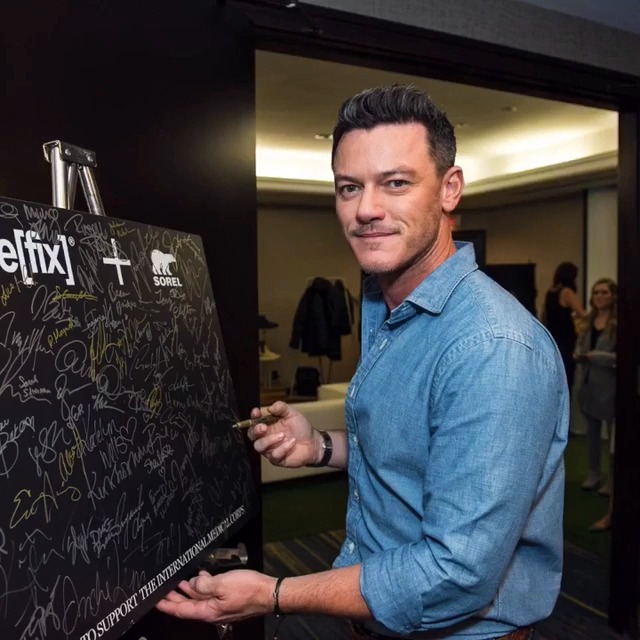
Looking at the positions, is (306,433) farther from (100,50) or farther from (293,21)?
(293,21)

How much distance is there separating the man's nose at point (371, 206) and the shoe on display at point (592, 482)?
13.3 feet

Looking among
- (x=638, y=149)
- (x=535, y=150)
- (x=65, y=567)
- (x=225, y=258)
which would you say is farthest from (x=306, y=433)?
(x=535, y=150)

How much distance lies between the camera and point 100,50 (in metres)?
1.35

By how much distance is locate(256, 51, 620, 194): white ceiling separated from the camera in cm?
355

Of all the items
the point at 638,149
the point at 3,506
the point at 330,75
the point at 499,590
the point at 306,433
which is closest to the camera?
the point at 3,506

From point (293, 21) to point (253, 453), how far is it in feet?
4.08

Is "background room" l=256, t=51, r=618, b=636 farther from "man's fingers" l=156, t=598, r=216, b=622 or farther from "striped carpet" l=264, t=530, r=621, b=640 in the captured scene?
"man's fingers" l=156, t=598, r=216, b=622

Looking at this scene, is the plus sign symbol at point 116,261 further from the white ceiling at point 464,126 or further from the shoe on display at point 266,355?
the shoe on display at point 266,355

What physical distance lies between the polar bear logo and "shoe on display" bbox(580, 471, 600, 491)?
4084mm

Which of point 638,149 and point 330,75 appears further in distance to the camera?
point 330,75

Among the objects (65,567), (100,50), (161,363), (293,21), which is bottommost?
(65,567)

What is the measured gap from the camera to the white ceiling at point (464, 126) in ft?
11.6

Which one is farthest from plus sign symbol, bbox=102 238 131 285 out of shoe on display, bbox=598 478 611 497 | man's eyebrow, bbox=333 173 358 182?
shoe on display, bbox=598 478 611 497

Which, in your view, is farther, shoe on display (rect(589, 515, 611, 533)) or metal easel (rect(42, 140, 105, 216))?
shoe on display (rect(589, 515, 611, 533))
